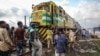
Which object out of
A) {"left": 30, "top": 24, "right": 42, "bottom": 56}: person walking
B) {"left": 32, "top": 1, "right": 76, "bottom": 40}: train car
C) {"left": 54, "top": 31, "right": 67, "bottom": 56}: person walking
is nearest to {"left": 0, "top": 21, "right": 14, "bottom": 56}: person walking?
{"left": 54, "top": 31, "right": 67, "bottom": 56}: person walking

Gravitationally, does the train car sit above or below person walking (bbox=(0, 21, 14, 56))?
above

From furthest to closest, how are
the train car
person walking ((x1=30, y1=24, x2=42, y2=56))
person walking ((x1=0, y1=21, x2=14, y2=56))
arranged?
the train car < person walking ((x1=30, y1=24, x2=42, y2=56)) < person walking ((x1=0, y1=21, x2=14, y2=56))

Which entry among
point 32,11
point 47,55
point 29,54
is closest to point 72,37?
point 47,55

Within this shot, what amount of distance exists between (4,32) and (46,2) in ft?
49.7

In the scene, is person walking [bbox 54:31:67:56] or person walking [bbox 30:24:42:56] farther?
person walking [bbox 30:24:42:56]

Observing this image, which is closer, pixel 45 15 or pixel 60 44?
pixel 60 44

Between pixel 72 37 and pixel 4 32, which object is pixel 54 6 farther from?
pixel 4 32

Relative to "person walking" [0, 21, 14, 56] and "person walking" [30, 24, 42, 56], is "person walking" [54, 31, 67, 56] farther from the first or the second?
"person walking" [0, 21, 14, 56]

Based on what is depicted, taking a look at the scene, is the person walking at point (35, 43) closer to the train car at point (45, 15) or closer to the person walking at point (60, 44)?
the person walking at point (60, 44)

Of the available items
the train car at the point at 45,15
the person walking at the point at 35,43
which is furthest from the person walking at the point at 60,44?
the train car at the point at 45,15

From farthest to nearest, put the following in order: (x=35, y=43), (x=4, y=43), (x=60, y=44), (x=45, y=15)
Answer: (x=45, y=15) → (x=35, y=43) → (x=60, y=44) → (x=4, y=43)

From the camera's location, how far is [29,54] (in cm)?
1521

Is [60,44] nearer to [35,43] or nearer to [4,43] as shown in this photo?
[35,43]

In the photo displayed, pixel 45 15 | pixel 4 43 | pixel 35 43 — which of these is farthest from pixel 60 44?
pixel 45 15
